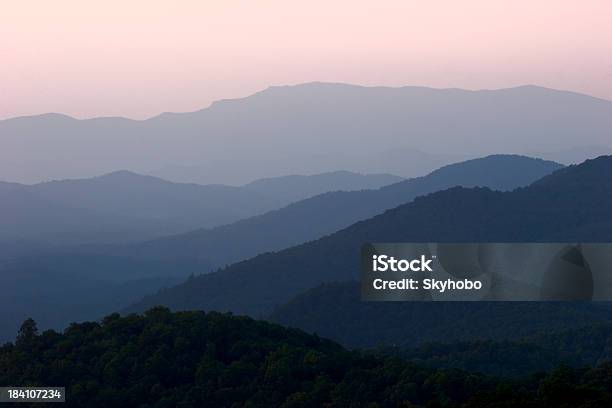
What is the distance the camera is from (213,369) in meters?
86.1

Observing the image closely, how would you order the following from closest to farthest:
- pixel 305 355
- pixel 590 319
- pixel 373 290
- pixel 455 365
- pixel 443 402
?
1. pixel 373 290
2. pixel 443 402
3. pixel 305 355
4. pixel 455 365
5. pixel 590 319

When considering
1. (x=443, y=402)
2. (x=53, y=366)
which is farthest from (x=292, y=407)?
(x=53, y=366)

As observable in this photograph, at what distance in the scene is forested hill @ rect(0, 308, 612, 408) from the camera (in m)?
76.4

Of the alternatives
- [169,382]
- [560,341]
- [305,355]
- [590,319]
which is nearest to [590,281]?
[305,355]

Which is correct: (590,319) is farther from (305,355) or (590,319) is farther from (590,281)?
(590,281)

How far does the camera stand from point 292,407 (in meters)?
77.7

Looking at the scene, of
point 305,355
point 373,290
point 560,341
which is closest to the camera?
point 373,290

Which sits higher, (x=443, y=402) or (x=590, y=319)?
(x=590, y=319)

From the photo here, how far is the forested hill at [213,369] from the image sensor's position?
76375 mm

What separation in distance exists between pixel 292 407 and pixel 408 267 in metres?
36.5

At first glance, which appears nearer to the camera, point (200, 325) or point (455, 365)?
point (200, 325)

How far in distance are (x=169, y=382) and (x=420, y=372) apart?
1960cm

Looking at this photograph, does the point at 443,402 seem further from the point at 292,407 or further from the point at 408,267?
the point at 408,267

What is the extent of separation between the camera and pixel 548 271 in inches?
1784
